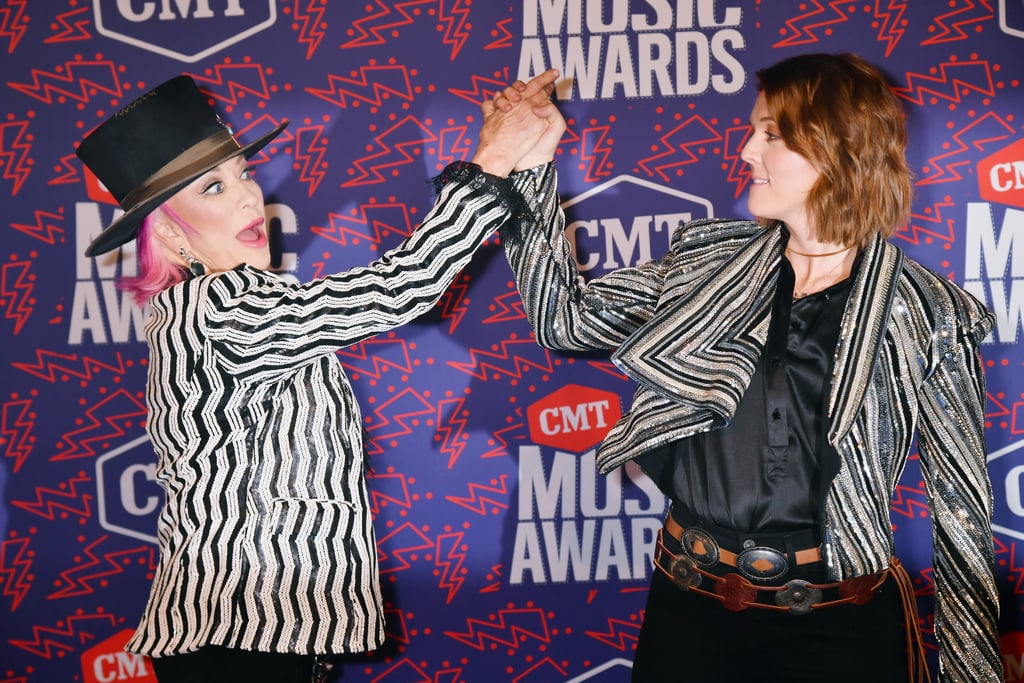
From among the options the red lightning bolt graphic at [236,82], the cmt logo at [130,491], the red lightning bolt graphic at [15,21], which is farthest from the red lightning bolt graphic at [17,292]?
the red lightning bolt graphic at [236,82]

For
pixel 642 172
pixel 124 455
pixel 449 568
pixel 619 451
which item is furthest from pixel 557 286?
pixel 124 455

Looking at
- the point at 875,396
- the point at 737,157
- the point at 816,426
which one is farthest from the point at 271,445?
the point at 737,157

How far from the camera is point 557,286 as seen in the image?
1.94 meters

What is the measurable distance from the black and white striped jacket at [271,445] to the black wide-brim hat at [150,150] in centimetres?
24

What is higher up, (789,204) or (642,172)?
(642,172)

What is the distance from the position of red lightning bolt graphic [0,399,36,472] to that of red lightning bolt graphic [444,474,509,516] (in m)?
1.11

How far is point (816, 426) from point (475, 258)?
3.71ft

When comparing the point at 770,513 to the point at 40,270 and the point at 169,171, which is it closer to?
the point at 169,171

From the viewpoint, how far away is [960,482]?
1.73 metres

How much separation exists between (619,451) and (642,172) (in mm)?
945

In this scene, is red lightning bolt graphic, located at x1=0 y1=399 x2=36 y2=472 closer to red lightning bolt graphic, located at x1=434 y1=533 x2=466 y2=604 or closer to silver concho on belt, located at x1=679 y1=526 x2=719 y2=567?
red lightning bolt graphic, located at x1=434 y1=533 x2=466 y2=604

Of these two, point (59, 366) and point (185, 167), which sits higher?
point (185, 167)

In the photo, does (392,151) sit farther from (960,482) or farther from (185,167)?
(960,482)

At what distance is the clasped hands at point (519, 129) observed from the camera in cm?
183
